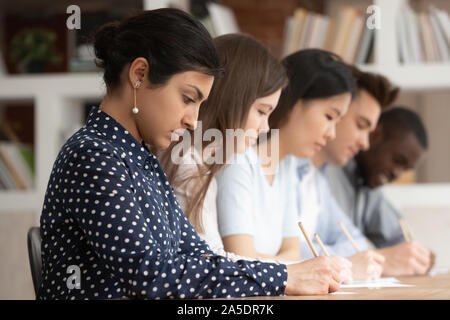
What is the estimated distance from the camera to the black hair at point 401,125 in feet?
9.59

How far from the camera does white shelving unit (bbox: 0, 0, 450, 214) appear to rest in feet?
8.79

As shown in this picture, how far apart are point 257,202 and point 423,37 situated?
126cm

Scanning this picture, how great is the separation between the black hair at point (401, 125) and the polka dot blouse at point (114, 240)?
1892 millimetres

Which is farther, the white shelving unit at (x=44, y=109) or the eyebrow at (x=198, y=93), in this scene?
the white shelving unit at (x=44, y=109)

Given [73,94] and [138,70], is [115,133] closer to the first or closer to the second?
[138,70]

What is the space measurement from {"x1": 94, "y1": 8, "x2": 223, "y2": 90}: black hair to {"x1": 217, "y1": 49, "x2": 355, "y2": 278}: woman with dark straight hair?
61 centimetres

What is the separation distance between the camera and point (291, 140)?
2.04 metres

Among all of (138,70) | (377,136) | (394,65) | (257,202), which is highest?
(138,70)

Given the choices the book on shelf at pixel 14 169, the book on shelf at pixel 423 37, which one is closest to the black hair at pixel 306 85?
the book on shelf at pixel 423 37

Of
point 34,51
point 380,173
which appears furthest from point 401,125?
point 34,51

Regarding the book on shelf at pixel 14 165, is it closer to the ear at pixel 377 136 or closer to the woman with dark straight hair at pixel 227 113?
the woman with dark straight hair at pixel 227 113

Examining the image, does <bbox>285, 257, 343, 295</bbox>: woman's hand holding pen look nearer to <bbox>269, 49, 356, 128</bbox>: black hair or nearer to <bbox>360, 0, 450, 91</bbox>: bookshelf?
<bbox>269, 49, 356, 128</bbox>: black hair

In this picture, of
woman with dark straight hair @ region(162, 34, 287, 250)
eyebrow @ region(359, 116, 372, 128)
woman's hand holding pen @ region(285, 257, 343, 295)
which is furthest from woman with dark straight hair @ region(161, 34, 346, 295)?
eyebrow @ region(359, 116, 372, 128)
